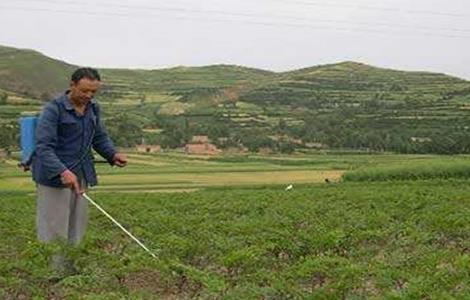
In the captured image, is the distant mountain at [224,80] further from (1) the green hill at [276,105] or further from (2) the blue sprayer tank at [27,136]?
(2) the blue sprayer tank at [27,136]

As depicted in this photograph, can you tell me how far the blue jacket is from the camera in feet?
25.3

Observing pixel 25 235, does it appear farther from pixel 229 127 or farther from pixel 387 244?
pixel 229 127

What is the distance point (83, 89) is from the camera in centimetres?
784

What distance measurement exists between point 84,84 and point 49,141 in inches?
24.5

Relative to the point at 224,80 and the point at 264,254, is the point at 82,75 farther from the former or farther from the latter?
the point at 224,80

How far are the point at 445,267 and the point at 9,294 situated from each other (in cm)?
378

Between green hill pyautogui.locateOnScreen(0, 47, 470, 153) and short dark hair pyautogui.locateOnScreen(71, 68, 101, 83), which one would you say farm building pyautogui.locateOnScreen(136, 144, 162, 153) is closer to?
green hill pyautogui.locateOnScreen(0, 47, 470, 153)

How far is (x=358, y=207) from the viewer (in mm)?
15859

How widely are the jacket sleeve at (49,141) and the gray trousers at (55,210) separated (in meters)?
0.26

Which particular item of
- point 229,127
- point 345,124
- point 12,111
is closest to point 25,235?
point 12,111

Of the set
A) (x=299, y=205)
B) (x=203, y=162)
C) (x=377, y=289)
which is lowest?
(x=203, y=162)

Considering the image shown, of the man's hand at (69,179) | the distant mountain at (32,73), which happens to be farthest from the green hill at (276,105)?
the man's hand at (69,179)

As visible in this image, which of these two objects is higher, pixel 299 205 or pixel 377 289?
pixel 377 289

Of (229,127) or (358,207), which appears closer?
(358,207)
